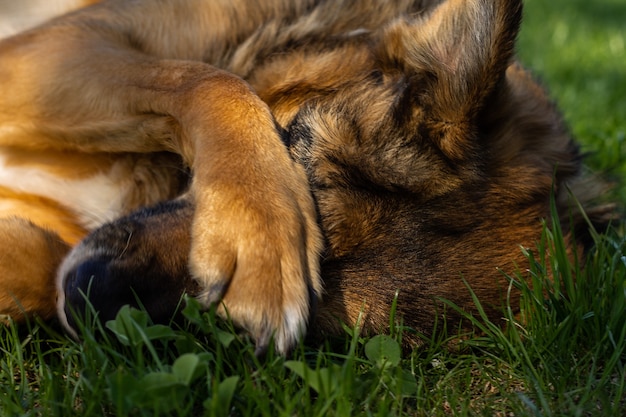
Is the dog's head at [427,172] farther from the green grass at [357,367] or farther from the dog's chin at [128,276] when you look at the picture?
the dog's chin at [128,276]

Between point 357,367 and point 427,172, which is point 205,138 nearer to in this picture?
point 427,172

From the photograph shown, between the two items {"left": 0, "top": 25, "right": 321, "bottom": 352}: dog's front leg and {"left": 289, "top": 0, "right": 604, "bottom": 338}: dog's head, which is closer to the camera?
{"left": 0, "top": 25, "right": 321, "bottom": 352}: dog's front leg

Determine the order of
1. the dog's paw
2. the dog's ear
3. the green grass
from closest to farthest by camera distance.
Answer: the green grass
the dog's paw
the dog's ear

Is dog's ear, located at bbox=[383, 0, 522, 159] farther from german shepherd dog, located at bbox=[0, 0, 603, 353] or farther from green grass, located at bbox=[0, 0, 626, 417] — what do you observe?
green grass, located at bbox=[0, 0, 626, 417]

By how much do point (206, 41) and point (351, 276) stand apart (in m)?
1.14

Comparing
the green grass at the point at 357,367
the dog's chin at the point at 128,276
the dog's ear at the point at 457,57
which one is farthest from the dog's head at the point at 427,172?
the dog's chin at the point at 128,276

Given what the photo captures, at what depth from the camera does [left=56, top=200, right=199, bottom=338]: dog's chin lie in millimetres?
1957

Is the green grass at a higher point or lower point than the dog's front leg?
lower

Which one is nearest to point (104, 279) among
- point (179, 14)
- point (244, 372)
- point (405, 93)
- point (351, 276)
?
point (244, 372)

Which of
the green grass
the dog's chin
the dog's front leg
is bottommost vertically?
the green grass

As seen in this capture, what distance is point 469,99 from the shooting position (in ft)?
7.39

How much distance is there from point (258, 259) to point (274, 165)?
0.33 m

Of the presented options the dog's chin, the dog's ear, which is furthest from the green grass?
the dog's ear

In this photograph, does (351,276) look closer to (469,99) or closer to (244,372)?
(244,372)
